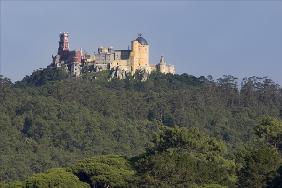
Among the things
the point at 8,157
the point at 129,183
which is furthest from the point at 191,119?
the point at 129,183

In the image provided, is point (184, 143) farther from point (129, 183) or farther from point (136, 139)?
point (136, 139)

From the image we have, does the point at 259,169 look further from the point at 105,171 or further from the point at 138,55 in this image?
the point at 138,55

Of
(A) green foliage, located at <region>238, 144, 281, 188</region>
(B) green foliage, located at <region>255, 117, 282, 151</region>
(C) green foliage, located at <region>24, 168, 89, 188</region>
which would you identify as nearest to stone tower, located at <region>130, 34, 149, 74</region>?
(B) green foliage, located at <region>255, 117, 282, 151</region>

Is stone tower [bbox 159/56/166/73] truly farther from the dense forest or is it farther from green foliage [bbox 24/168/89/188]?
green foliage [bbox 24/168/89/188]

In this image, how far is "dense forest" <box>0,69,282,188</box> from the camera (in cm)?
5484

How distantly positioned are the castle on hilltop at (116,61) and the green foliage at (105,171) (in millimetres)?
62542

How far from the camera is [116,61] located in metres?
126

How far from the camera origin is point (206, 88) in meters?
120

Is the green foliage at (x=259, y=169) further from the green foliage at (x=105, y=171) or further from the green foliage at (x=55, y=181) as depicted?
the green foliage at (x=55, y=181)

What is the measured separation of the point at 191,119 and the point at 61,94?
12.2m

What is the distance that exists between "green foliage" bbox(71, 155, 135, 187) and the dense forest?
5 centimetres

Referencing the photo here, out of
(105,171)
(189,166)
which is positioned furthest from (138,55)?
(189,166)

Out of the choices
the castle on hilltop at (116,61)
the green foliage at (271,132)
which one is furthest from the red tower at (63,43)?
the green foliage at (271,132)

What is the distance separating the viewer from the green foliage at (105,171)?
192 feet
